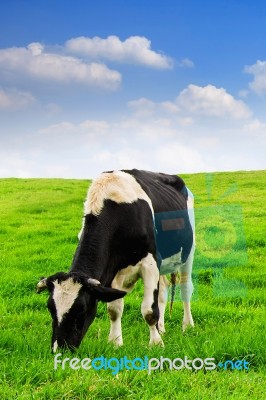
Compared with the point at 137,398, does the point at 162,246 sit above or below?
above

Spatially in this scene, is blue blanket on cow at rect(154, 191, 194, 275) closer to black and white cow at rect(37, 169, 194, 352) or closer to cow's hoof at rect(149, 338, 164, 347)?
black and white cow at rect(37, 169, 194, 352)

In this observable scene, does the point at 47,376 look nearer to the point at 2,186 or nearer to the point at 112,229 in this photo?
the point at 112,229

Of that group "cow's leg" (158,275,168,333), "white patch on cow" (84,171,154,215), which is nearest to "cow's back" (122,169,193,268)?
"white patch on cow" (84,171,154,215)

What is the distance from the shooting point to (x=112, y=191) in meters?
6.85

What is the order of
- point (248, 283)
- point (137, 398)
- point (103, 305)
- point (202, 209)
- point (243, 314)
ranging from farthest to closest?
point (202, 209) → point (248, 283) → point (103, 305) → point (243, 314) → point (137, 398)

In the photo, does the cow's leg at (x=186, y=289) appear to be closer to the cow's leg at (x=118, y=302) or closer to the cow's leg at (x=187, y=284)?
the cow's leg at (x=187, y=284)

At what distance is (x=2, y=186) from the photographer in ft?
103

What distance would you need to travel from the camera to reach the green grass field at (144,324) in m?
5.11

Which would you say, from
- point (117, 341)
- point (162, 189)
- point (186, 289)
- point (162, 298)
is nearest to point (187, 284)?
point (186, 289)

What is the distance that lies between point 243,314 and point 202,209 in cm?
1401

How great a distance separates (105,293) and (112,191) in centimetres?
162

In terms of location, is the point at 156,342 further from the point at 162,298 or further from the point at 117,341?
the point at 162,298

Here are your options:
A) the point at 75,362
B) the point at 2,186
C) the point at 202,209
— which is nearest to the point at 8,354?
the point at 75,362

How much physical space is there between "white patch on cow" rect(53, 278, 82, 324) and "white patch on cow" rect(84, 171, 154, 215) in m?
1.24
